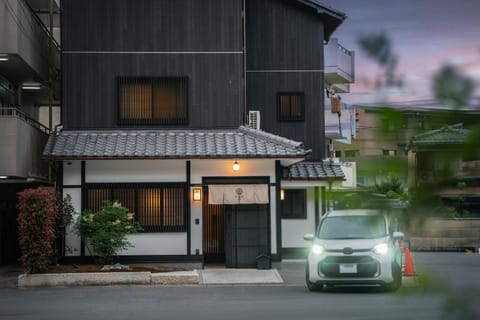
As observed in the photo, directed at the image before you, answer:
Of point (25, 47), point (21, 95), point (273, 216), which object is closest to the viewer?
point (25, 47)

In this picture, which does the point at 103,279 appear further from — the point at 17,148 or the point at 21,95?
the point at 21,95

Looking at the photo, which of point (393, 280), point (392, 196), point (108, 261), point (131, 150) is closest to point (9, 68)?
point (131, 150)

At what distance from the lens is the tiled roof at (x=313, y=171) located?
2778cm

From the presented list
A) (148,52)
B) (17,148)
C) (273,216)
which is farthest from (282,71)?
(17,148)

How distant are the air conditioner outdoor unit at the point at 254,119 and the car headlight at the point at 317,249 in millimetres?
9086

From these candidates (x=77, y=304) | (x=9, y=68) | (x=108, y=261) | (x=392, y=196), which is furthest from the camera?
(x=9, y=68)

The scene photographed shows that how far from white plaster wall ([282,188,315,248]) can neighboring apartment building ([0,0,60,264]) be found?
7.84 m

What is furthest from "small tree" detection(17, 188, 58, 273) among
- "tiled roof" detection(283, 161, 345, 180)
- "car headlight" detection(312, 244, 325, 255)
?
"tiled roof" detection(283, 161, 345, 180)

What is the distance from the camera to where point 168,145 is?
24.8 metres

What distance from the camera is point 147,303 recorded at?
18.0m

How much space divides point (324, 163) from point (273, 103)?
8.95 feet

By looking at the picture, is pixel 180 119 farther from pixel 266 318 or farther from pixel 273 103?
pixel 266 318

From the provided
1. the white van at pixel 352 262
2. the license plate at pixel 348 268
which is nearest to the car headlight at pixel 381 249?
the white van at pixel 352 262

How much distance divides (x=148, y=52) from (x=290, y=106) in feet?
20.9
